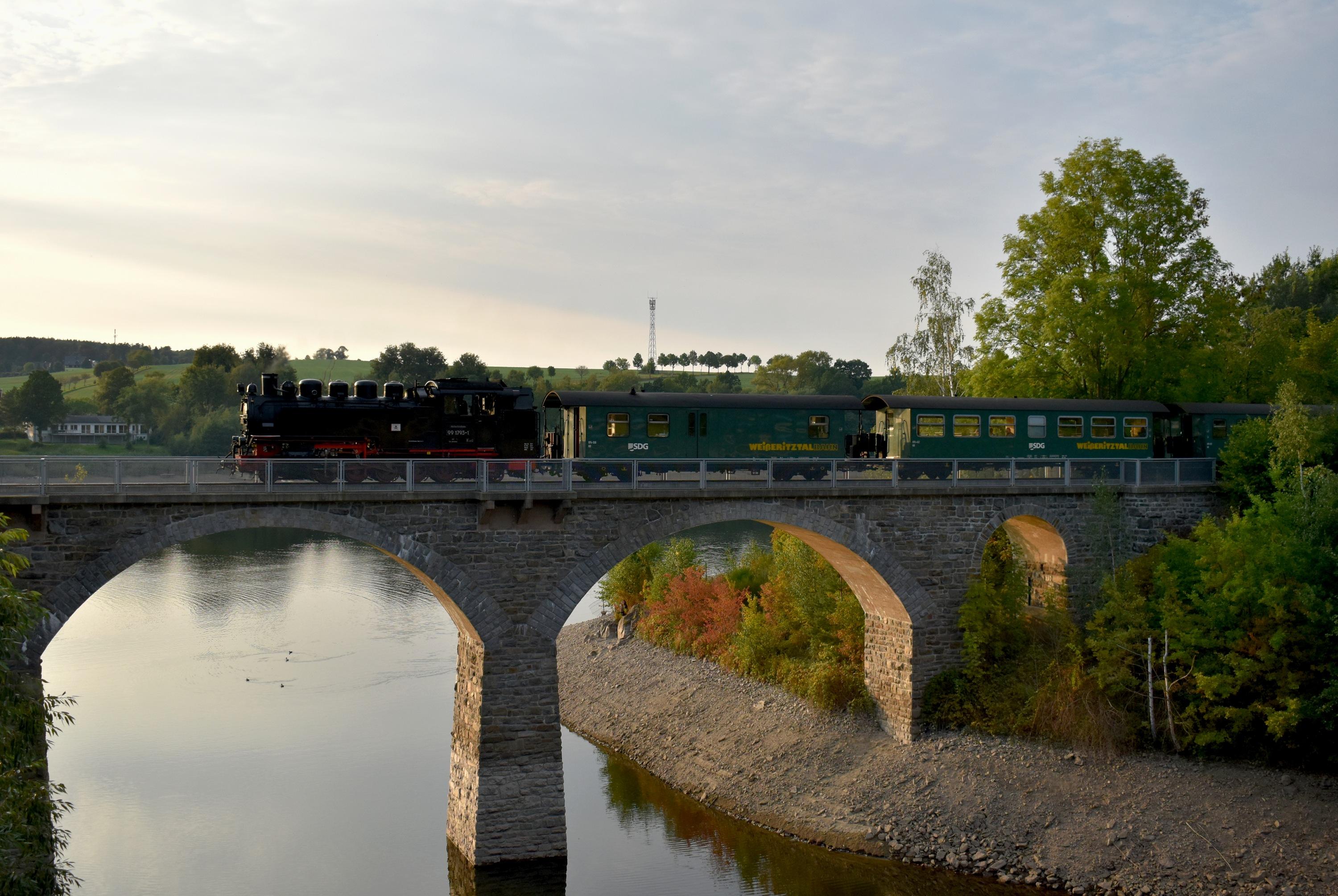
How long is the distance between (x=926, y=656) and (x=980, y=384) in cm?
1614

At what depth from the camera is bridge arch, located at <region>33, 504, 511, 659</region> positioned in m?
20.2

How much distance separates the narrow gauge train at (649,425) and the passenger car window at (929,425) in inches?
1.8

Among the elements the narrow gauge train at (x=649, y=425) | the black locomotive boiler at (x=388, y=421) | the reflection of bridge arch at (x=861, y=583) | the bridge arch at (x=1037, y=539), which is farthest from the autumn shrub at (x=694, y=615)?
the black locomotive boiler at (x=388, y=421)

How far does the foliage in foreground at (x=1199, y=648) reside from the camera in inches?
989

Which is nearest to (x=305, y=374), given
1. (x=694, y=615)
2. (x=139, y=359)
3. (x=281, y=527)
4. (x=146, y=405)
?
(x=139, y=359)

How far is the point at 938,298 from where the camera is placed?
50.5 meters

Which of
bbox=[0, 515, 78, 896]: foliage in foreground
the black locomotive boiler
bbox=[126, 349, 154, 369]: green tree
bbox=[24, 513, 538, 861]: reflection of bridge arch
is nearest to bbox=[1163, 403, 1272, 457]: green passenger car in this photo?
the black locomotive boiler

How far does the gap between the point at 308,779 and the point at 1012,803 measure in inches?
760

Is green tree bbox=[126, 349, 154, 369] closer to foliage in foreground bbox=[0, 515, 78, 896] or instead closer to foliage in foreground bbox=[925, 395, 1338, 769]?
foliage in foreground bbox=[925, 395, 1338, 769]

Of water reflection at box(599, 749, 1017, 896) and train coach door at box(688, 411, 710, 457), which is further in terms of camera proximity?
train coach door at box(688, 411, 710, 457)

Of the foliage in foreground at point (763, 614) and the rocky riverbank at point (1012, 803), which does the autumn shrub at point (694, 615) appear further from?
the rocky riverbank at point (1012, 803)

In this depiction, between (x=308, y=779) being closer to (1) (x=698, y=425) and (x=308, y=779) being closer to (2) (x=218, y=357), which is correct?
(1) (x=698, y=425)

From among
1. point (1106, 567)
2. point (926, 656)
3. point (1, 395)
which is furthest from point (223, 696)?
point (1, 395)

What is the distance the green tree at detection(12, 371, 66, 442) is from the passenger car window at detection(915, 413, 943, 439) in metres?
92.4
